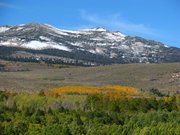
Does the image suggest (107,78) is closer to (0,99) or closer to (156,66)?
(156,66)

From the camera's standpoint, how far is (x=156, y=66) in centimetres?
11631

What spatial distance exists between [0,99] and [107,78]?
44.5 m

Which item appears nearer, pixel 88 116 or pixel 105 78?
pixel 88 116

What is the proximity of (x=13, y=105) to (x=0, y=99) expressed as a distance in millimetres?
3593

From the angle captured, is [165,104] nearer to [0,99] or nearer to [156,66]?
[0,99]

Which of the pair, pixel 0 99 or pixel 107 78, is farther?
pixel 107 78

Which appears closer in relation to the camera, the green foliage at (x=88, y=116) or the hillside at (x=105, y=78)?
the green foliage at (x=88, y=116)

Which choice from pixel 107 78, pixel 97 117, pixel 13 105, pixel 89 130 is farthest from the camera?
pixel 107 78

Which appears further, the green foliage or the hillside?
the hillside

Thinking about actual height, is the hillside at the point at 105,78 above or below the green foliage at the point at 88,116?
above

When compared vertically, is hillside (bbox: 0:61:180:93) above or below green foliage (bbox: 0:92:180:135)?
above

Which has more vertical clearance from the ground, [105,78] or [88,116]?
[105,78]

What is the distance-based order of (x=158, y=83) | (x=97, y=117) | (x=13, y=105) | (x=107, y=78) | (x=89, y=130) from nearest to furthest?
(x=89, y=130), (x=97, y=117), (x=13, y=105), (x=158, y=83), (x=107, y=78)

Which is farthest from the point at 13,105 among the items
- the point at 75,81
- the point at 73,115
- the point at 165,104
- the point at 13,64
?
the point at 13,64
